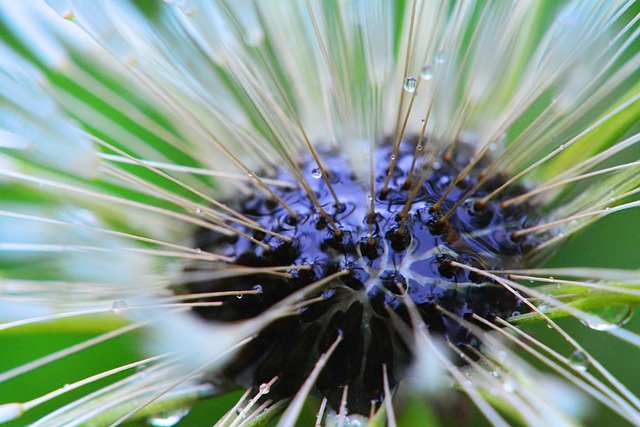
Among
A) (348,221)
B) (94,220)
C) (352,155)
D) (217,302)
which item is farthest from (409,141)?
(94,220)

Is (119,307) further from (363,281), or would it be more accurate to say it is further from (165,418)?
(363,281)

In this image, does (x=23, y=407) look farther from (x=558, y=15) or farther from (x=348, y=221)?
(x=558, y=15)

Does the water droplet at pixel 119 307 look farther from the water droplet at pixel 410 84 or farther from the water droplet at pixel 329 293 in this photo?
the water droplet at pixel 410 84

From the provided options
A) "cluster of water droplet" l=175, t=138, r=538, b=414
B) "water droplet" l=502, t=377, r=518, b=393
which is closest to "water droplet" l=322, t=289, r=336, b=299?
"cluster of water droplet" l=175, t=138, r=538, b=414

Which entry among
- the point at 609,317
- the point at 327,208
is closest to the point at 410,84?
the point at 327,208

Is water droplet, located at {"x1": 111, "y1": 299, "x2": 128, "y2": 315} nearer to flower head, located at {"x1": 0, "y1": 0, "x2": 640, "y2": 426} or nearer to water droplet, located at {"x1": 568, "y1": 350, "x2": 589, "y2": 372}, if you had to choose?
flower head, located at {"x1": 0, "y1": 0, "x2": 640, "y2": 426}

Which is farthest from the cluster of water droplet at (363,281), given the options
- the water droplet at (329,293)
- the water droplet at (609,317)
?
the water droplet at (609,317)

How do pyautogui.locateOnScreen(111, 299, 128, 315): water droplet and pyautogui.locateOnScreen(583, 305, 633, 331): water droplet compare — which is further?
pyautogui.locateOnScreen(111, 299, 128, 315): water droplet
